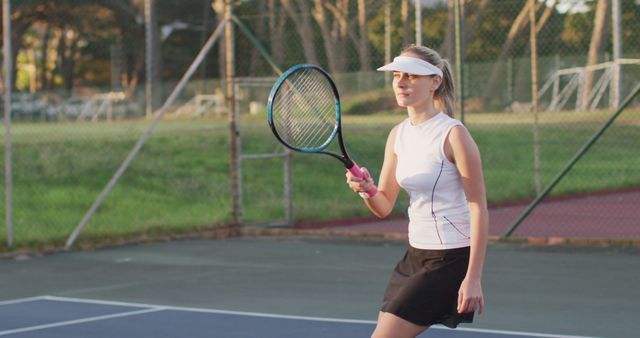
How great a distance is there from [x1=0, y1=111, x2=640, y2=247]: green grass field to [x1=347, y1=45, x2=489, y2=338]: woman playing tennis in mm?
8454

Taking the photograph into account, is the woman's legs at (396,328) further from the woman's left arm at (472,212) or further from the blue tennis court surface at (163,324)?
the blue tennis court surface at (163,324)

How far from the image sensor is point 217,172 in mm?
20250

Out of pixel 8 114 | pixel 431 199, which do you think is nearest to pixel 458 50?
pixel 8 114

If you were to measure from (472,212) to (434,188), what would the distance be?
0.64ft

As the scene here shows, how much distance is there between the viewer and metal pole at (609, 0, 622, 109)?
13291mm

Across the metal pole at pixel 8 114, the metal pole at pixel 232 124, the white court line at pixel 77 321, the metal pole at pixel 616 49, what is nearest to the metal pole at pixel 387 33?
the metal pole at pixel 232 124

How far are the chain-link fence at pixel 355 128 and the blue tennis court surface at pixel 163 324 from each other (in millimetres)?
4330

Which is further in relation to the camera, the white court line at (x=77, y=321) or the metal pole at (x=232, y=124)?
the metal pole at (x=232, y=124)

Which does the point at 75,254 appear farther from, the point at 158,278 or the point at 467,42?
the point at 467,42

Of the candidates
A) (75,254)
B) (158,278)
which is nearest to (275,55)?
(75,254)

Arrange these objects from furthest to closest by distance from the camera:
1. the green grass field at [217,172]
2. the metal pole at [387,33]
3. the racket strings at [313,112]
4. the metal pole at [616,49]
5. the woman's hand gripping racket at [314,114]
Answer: the green grass field at [217,172], the metal pole at [387,33], the metal pole at [616,49], the racket strings at [313,112], the woman's hand gripping racket at [314,114]

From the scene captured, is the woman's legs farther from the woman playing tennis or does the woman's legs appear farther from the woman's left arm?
the woman's left arm

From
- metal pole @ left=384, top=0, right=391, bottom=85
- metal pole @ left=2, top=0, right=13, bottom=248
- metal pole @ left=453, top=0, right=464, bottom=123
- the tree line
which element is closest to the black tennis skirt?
metal pole @ left=453, top=0, right=464, bottom=123

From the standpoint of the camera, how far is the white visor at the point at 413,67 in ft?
15.5
